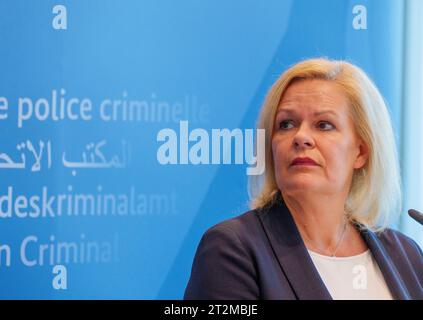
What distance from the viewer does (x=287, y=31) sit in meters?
2.07

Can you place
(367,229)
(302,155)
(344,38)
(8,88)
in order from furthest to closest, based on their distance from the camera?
1. (344,38)
2. (8,88)
3. (367,229)
4. (302,155)

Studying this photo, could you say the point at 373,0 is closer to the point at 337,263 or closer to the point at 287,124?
the point at 287,124

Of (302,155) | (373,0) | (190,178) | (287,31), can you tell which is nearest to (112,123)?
(190,178)

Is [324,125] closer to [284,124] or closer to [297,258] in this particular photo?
[284,124]

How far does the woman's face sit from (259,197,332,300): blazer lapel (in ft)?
0.21

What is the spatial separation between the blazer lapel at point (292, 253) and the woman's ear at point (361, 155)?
0.21m

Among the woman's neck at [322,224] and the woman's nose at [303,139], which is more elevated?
the woman's nose at [303,139]

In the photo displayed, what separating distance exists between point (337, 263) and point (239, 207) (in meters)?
0.75

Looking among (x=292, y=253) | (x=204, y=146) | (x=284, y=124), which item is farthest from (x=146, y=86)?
(x=292, y=253)

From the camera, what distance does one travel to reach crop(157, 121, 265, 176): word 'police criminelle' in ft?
6.36

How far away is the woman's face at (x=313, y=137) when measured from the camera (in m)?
1.25
